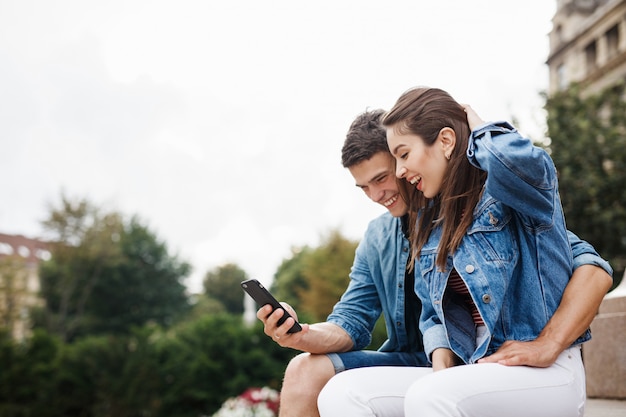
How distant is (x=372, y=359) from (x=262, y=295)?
2.03 ft

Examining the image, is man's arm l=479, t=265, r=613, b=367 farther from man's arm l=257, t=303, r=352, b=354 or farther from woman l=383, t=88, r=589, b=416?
man's arm l=257, t=303, r=352, b=354

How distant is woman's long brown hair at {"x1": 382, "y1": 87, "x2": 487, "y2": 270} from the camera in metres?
2.27

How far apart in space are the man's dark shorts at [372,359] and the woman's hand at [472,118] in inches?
44.9

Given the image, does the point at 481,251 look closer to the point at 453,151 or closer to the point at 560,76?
the point at 453,151

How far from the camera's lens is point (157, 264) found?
39.3 m

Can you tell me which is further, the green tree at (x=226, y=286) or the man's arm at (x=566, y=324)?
the green tree at (x=226, y=286)

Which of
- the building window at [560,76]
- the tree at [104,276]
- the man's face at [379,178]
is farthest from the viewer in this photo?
the building window at [560,76]

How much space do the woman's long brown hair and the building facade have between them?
23.7 meters

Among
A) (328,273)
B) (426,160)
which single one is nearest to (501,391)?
(426,160)

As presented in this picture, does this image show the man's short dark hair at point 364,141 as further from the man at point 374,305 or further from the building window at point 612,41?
the building window at point 612,41

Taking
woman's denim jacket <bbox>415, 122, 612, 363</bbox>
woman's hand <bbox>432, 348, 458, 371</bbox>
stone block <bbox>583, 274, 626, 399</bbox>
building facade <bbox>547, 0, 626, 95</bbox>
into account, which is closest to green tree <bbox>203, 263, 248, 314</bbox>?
building facade <bbox>547, 0, 626, 95</bbox>

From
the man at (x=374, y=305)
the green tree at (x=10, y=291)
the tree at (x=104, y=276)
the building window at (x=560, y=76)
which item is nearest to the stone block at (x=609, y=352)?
the man at (x=374, y=305)

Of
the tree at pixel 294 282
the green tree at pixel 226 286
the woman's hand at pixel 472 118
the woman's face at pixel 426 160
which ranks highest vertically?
the green tree at pixel 226 286

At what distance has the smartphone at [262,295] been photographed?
2566 mm
